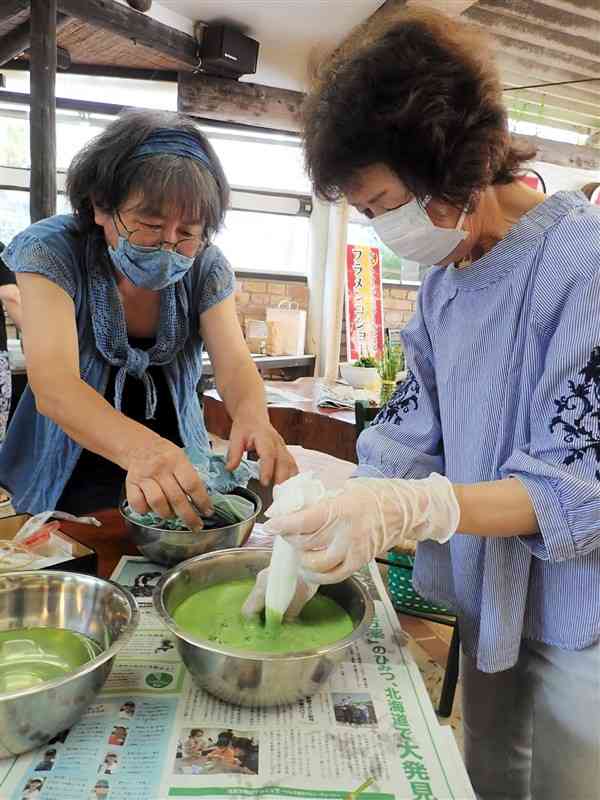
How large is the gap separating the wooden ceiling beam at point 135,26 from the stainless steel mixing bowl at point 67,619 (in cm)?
392

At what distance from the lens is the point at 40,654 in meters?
0.90

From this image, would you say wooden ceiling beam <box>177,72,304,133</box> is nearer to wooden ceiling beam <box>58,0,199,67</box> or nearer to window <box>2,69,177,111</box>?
window <box>2,69,177,111</box>

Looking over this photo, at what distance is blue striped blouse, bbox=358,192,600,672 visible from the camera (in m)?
0.92

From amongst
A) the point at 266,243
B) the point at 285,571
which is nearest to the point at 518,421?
the point at 285,571

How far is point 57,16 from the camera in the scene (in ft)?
12.5

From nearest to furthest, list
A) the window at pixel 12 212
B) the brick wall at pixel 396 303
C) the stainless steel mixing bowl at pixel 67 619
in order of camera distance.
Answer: the stainless steel mixing bowl at pixel 67 619
the window at pixel 12 212
the brick wall at pixel 396 303

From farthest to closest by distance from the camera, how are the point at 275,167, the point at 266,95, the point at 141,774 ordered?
the point at 275,167, the point at 266,95, the point at 141,774

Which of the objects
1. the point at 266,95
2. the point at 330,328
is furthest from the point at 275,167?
the point at 330,328

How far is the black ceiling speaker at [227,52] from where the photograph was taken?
4.42 meters

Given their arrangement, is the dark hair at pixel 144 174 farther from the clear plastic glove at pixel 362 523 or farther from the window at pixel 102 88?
the window at pixel 102 88

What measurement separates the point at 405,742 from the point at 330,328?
5.20m

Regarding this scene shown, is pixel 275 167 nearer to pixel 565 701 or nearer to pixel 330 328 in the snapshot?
pixel 330 328

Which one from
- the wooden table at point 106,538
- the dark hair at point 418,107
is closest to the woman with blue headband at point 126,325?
the wooden table at point 106,538

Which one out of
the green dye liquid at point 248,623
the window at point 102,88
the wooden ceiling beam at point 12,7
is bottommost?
the green dye liquid at point 248,623
